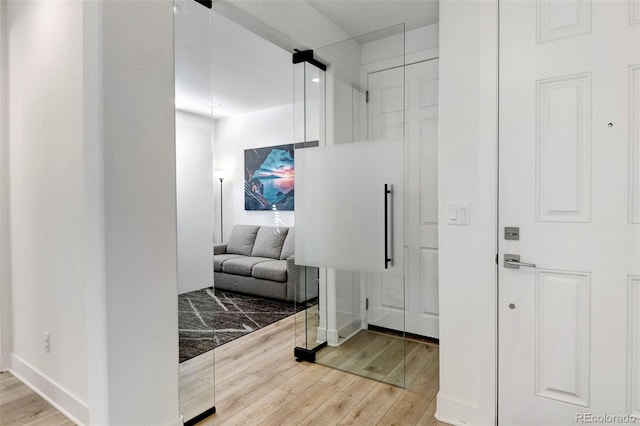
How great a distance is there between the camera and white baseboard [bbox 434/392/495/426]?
1.85 metres

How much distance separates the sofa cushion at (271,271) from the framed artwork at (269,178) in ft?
3.22

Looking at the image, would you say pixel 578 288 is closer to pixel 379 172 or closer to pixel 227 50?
pixel 379 172

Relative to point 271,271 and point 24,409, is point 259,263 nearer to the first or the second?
point 271,271

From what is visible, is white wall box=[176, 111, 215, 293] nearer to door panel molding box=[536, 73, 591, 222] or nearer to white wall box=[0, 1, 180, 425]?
white wall box=[0, 1, 180, 425]

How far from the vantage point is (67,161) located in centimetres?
198

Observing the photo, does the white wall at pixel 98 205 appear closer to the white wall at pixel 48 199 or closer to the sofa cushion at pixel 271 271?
the white wall at pixel 48 199

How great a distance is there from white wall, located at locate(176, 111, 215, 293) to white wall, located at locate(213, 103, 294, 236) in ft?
10.3

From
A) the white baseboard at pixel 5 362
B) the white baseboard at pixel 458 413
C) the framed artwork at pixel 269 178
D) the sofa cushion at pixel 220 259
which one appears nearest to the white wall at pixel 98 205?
the white baseboard at pixel 5 362

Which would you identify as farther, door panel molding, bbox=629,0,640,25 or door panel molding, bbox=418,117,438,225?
door panel molding, bbox=418,117,438,225

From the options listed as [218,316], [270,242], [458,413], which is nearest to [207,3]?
[458,413]

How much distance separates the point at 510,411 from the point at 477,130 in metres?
1.43

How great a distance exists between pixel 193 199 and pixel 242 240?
3.50m

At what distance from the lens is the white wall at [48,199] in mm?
1926

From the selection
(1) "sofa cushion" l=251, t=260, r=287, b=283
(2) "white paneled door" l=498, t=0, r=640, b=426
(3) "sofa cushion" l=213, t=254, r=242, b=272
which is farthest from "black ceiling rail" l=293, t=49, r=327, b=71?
(3) "sofa cushion" l=213, t=254, r=242, b=272
